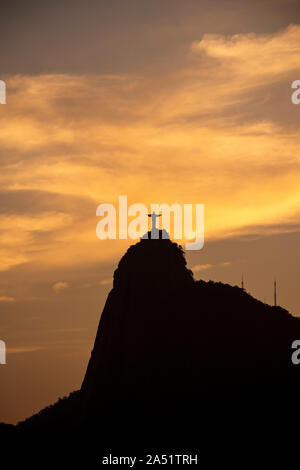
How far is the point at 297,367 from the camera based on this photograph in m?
198

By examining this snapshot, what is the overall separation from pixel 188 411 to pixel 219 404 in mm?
5527

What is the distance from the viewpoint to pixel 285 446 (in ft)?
604

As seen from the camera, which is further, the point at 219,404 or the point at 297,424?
the point at 219,404

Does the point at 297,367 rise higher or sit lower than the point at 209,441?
higher

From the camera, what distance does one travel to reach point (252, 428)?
624 feet

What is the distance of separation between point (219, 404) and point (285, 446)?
61.0ft

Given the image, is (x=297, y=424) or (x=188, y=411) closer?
(x=297, y=424)
